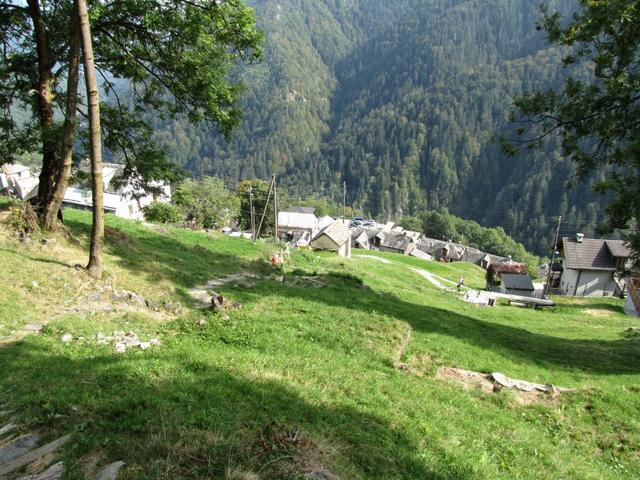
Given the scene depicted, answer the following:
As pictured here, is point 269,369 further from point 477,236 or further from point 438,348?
point 477,236

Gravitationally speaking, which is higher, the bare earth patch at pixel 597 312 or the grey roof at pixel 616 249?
→ the grey roof at pixel 616 249

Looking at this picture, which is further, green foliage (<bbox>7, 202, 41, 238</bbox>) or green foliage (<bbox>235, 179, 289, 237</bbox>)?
green foliage (<bbox>235, 179, 289, 237</bbox>)

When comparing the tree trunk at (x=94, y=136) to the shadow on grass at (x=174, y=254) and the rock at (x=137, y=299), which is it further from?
the shadow on grass at (x=174, y=254)

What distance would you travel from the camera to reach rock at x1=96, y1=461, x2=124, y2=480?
442 cm

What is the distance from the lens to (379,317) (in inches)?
623

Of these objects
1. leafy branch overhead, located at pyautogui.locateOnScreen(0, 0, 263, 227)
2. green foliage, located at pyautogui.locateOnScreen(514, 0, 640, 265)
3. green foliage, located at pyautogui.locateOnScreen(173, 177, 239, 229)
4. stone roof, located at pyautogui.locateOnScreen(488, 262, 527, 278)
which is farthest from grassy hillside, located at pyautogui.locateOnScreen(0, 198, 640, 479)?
green foliage, located at pyautogui.locateOnScreen(173, 177, 239, 229)

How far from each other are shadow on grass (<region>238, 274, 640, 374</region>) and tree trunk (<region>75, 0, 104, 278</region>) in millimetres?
5979

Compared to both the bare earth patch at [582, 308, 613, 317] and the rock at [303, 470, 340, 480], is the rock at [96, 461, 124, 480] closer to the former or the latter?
the rock at [303, 470, 340, 480]

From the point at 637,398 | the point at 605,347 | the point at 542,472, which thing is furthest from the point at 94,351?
the point at 605,347

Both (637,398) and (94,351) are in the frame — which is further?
(637,398)

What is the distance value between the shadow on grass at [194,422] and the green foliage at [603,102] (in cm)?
1171

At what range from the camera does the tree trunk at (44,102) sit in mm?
13312

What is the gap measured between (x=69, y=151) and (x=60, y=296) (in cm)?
456

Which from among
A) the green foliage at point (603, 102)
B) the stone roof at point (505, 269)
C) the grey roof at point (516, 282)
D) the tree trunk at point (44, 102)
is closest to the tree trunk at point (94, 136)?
the tree trunk at point (44, 102)
